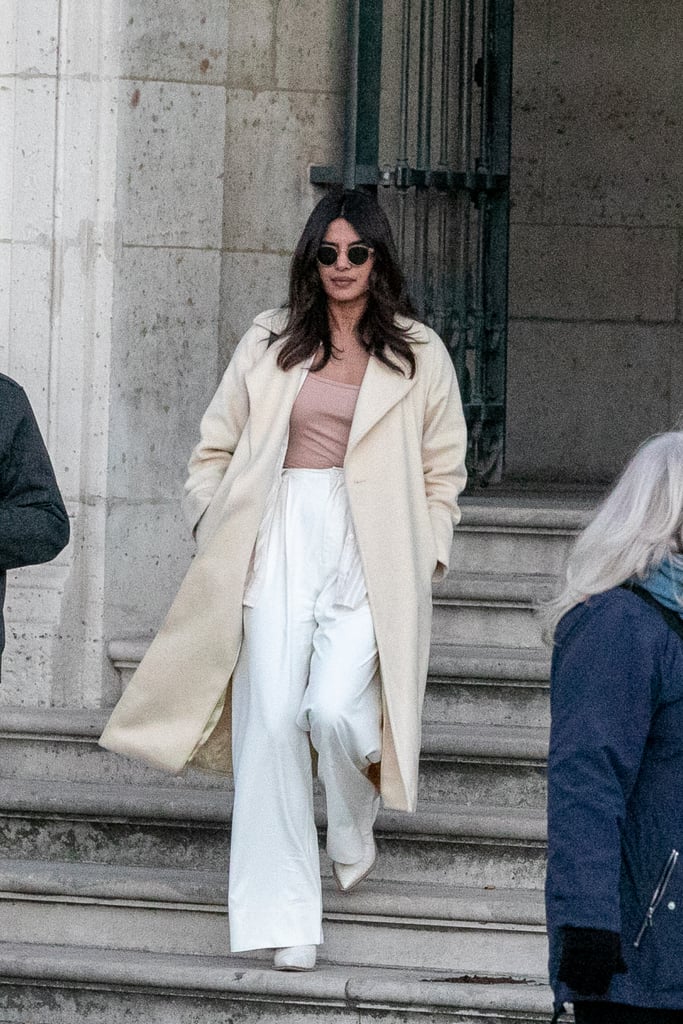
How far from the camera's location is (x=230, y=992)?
16.1 feet

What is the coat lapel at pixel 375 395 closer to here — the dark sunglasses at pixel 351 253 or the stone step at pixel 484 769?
the dark sunglasses at pixel 351 253

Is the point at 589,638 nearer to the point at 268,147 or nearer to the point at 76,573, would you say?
the point at 76,573

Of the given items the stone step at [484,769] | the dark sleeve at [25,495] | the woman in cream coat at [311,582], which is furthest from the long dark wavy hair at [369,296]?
the stone step at [484,769]

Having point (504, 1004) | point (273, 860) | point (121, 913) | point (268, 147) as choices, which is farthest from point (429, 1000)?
point (268, 147)

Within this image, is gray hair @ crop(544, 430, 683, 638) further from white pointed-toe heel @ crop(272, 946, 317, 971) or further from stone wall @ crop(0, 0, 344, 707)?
stone wall @ crop(0, 0, 344, 707)

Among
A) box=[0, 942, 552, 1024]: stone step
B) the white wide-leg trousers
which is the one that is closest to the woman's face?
the white wide-leg trousers

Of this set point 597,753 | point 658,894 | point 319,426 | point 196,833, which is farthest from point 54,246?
point 658,894

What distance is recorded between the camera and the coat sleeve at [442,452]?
515cm

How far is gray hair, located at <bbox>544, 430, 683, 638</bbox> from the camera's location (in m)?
3.17

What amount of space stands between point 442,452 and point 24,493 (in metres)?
1.17

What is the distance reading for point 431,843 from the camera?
5465 mm

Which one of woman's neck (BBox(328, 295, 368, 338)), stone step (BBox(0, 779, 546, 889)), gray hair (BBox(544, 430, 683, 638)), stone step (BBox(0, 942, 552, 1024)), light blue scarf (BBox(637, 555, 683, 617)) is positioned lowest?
stone step (BBox(0, 942, 552, 1024))

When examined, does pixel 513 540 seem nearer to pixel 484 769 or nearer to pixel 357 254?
pixel 484 769

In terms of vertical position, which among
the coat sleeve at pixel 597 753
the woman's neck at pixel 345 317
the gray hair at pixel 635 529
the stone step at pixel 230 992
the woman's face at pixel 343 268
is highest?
the woman's face at pixel 343 268
